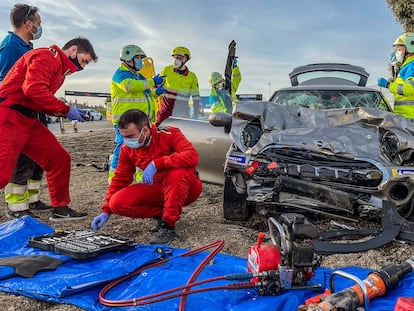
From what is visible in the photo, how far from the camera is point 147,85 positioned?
5.45 m

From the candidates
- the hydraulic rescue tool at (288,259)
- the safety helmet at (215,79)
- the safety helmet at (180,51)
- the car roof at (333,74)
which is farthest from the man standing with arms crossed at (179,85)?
the hydraulic rescue tool at (288,259)

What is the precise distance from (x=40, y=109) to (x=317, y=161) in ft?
8.61

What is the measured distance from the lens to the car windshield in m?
4.54

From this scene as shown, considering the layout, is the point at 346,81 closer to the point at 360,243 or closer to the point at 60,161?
the point at 360,243

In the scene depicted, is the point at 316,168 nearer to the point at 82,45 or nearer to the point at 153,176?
Result: the point at 153,176

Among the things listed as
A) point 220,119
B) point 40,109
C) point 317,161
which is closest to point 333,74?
point 220,119

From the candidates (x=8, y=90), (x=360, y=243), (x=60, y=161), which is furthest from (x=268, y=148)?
(x=8, y=90)

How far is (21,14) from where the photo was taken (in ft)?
14.5

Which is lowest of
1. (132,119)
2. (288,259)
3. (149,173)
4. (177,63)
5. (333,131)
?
(288,259)

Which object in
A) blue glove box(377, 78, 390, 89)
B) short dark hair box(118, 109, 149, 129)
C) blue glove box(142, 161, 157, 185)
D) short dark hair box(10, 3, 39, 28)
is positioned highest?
short dark hair box(10, 3, 39, 28)

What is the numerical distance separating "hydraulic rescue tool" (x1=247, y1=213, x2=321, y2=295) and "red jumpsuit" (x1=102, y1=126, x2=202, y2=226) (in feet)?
4.48

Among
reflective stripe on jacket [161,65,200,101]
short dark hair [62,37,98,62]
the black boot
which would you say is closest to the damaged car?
the black boot

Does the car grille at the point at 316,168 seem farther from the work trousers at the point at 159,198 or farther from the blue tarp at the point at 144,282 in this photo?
the blue tarp at the point at 144,282

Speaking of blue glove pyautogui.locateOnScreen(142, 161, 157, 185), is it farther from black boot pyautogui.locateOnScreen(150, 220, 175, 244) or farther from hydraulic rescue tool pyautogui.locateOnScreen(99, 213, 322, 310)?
hydraulic rescue tool pyautogui.locateOnScreen(99, 213, 322, 310)
